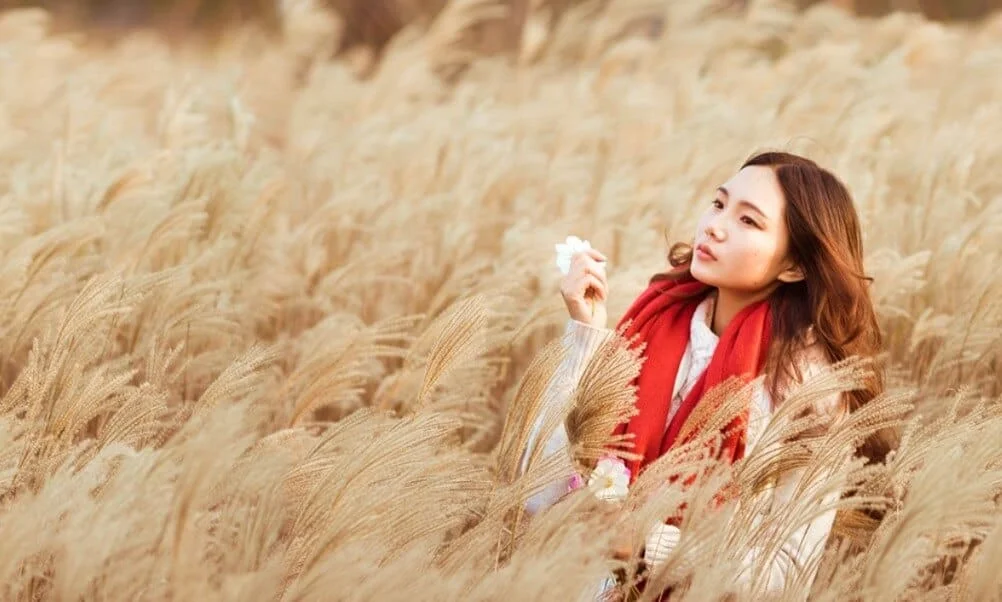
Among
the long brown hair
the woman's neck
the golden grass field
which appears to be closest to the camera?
the golden grass field

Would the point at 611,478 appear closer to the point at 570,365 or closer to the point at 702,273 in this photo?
the point at 570,365

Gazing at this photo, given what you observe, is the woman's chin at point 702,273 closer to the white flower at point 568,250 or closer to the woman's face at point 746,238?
the woman's face at point 746,238

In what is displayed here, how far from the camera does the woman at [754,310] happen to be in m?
2.59

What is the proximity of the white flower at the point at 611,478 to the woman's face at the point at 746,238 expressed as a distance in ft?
1.42

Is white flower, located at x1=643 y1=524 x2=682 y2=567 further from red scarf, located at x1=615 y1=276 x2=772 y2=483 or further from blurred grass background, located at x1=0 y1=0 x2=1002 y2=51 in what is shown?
blurred grass background, located at x1=0 y1=0 x2=1002 y2=51

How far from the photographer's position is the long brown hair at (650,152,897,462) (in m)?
2.63

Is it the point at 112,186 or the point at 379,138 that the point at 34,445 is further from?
the point at 379,138

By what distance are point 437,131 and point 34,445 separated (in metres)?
3.04

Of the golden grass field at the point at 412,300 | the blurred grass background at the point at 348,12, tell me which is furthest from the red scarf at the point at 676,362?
the blurred grass background at the point at 348,12

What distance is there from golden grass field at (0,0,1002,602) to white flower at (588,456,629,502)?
0.13 meters

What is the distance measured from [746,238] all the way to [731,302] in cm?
18

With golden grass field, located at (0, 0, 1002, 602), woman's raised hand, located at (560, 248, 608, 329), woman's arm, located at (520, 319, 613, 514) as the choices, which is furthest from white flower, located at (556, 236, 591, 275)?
golden grass field, located at (0, 0, 1002, 602)

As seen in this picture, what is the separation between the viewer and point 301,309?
12.6 feet

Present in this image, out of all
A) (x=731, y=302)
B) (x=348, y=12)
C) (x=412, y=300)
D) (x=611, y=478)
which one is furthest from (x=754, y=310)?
(x=348, y=12)
